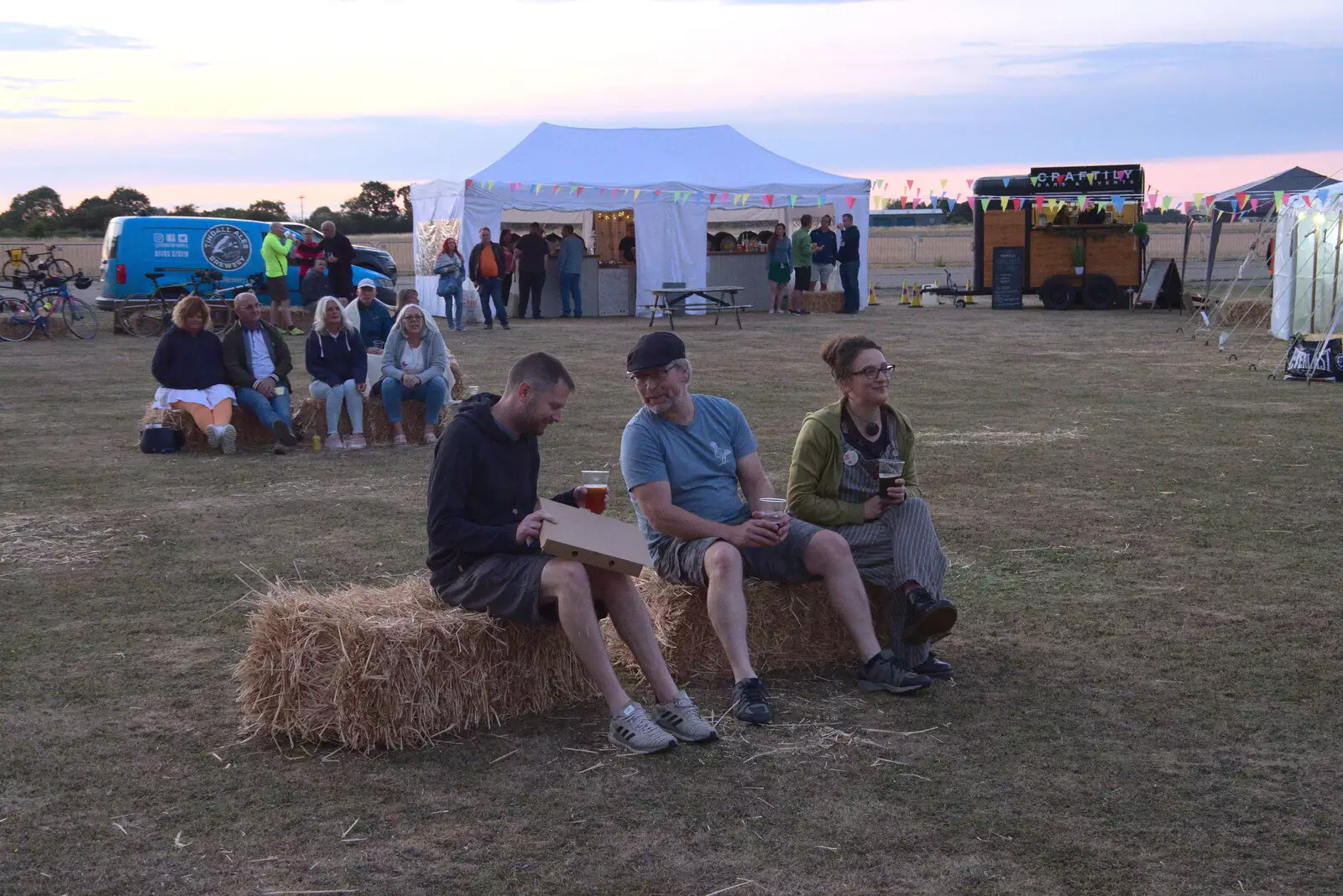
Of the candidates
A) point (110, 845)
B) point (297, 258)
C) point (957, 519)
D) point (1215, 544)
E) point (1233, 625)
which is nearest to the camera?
point (110, 845)

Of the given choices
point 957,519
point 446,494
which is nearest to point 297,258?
point 957,519

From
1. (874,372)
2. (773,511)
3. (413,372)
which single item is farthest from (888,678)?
(413,372)

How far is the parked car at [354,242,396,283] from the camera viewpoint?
94.8 feet

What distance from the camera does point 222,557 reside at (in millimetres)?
6633

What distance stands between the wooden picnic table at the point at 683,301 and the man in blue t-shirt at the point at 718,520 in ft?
56.9

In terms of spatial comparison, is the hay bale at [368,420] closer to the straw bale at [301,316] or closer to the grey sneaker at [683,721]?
the grey sneaker at [683,721]

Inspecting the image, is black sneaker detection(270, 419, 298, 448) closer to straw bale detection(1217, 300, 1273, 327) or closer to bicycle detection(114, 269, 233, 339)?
bicycle detection(114, 269, 233, 339)

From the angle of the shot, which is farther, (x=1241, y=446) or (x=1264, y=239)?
(x=1264, y=239)

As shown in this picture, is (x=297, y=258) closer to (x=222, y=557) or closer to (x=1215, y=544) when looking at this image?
(x=222, y=557)

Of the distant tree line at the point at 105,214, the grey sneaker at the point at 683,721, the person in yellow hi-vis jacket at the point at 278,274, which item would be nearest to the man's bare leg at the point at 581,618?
the grey sneaker at the point at 683,721

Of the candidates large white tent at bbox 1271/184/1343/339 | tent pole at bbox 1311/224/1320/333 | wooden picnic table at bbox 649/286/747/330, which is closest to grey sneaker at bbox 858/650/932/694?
large white tent at bbox 1271/184/1343/339

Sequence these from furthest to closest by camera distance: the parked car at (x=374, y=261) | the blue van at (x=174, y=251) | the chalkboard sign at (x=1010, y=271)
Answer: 1. the parked car at (x=374, y=261)
2. the chalkboard sign at (x=1010, y=271)
3. the blue van at (x=174, y=251)

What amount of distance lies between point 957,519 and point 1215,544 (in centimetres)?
131

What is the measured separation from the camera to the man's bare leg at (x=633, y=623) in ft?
13.9
